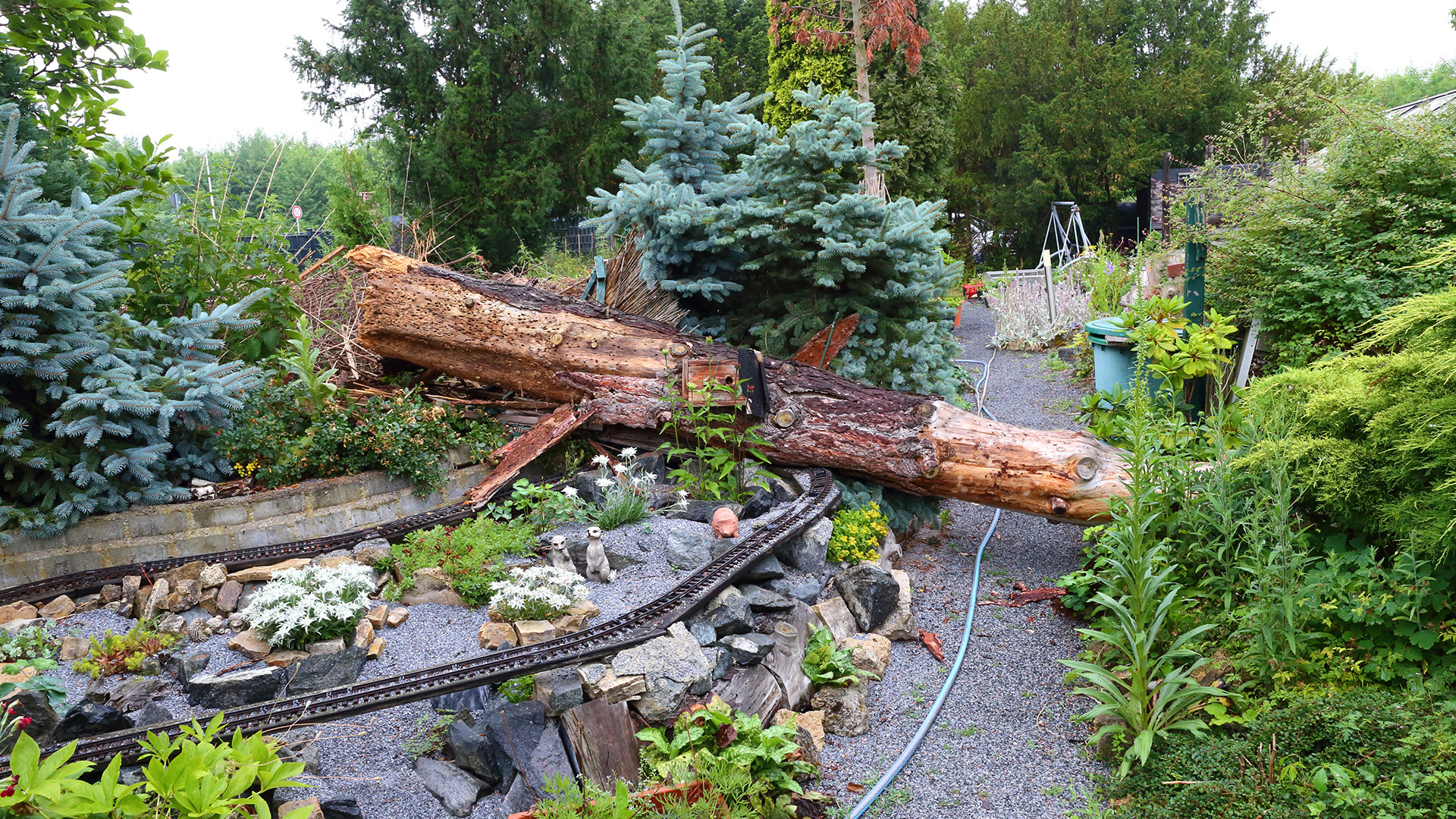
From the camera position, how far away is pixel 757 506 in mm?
5508

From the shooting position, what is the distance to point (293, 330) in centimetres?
664

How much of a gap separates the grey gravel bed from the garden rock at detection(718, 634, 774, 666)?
61 cm

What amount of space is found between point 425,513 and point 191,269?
2875 mm

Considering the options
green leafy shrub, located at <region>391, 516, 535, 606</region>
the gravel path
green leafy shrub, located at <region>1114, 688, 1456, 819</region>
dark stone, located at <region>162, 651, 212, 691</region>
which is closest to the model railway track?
dark stone, located at <region>162, 651, 212, 691</region>

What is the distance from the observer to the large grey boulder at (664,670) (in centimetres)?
358

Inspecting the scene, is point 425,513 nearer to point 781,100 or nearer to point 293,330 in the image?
point 293,330

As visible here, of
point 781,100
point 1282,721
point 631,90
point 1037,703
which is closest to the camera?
point 1282,721

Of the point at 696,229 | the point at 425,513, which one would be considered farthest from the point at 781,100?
the point at 425,513

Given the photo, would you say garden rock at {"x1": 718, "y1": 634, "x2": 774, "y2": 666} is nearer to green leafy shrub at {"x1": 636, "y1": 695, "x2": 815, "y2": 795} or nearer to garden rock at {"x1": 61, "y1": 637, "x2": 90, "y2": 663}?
green leafy shrub at {"x1": 636, "y1": 695, "x2": 815, "y2": 795}

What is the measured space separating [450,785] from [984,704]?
2579 mm

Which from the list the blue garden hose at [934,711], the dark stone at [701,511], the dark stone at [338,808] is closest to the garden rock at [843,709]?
the blue garden hose at [934,711]

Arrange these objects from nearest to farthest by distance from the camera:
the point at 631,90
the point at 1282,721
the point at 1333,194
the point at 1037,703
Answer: the point at 1282,721, the point at 1037,703, the point at 1333,194, the point at 631,90

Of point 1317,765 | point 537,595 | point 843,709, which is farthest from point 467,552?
point 1317,765

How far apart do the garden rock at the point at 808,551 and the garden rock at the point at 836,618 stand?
315mm
